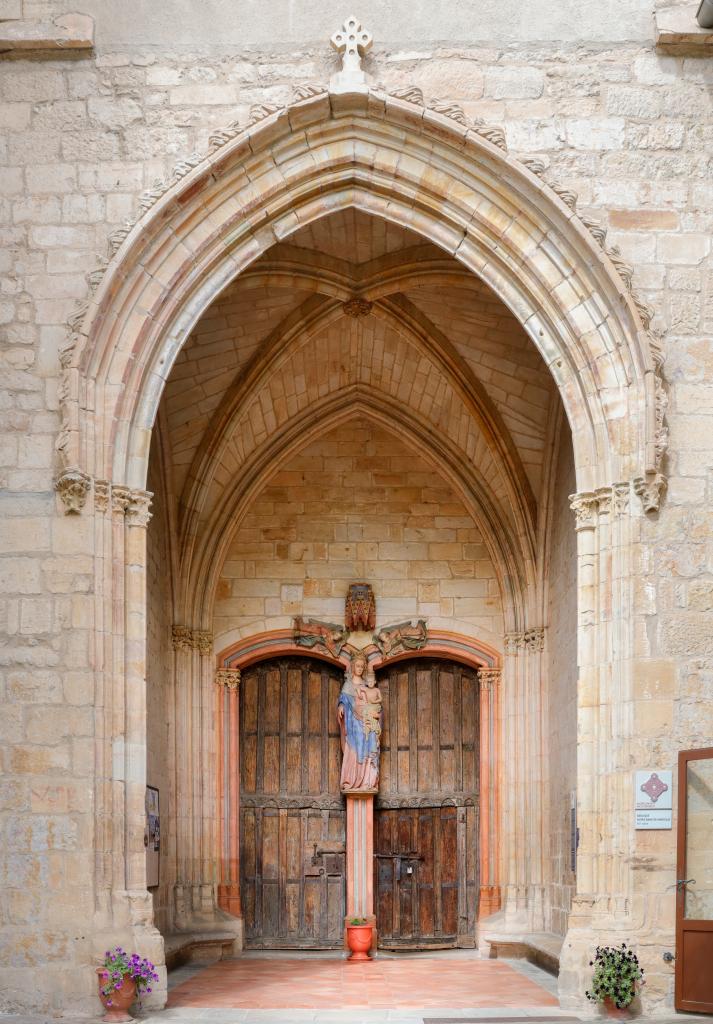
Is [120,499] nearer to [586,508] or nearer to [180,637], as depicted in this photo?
[586,508]

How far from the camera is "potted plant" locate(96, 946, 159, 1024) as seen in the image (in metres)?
8.65

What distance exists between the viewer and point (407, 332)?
495 inches

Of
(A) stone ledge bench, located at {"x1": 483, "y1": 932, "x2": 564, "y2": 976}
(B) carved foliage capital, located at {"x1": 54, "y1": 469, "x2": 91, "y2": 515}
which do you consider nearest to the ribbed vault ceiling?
(B) carved foliage capital, located at {"x1": 54, "y1": 469, "x2": 91, "y2": 515}

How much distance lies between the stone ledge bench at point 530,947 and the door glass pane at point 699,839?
8.07 ft

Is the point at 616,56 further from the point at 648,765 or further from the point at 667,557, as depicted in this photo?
the point at 648,765

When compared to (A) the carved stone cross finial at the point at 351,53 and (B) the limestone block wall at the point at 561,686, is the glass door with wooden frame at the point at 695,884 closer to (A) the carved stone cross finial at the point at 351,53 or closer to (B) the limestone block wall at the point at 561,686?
(B) the limestone block wall at the point at 561,686

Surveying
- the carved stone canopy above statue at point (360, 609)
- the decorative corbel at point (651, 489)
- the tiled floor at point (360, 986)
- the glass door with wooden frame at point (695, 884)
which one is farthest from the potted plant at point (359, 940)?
the decorative corbel at point (651, 489)

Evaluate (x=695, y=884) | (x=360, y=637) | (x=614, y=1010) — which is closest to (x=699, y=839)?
(x=695, y=884)

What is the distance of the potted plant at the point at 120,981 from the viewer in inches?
340

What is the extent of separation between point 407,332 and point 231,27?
334cm

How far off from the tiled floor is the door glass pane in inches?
45.4

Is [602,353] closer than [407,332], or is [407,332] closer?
[602,353]

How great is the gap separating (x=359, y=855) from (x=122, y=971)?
16.1ft

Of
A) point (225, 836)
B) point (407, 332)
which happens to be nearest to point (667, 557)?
point (407, 332)
